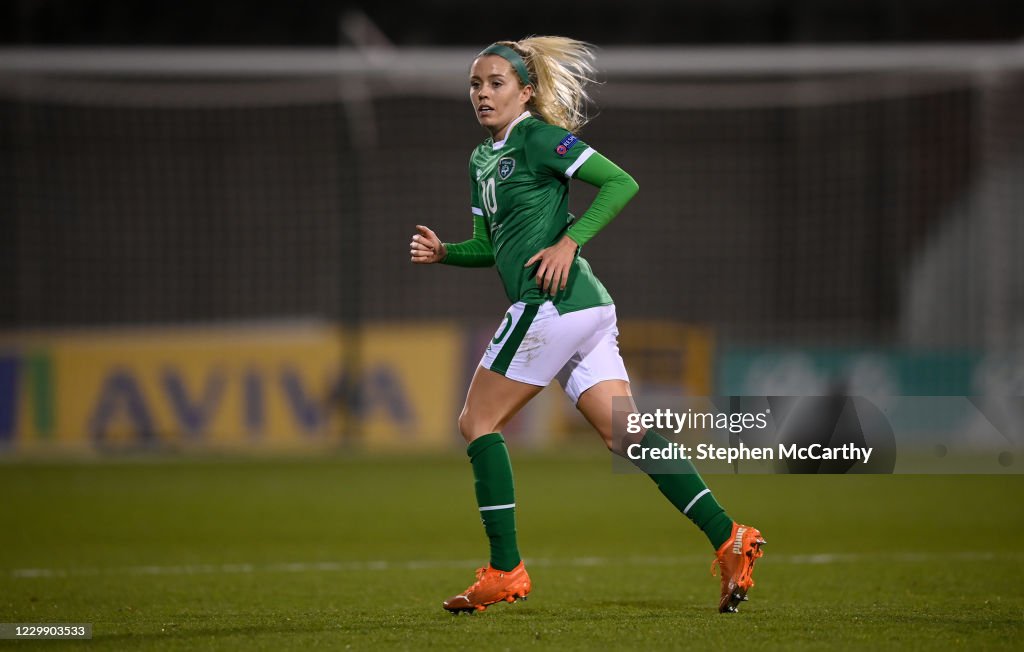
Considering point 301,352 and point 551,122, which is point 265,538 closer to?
point 551,122

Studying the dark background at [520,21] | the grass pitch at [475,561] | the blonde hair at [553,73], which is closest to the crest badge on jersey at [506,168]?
the blonde hair at [553,73]

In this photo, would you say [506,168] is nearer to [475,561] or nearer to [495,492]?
[495,492]

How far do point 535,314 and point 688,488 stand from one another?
0.78 metres

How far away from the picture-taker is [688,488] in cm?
413

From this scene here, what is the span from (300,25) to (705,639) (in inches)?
803

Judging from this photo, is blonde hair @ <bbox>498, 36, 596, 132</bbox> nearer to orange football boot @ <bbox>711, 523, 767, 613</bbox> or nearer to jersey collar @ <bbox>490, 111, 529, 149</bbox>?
jersey collar @ <bbox>490, 111, 529, 149</bbox>

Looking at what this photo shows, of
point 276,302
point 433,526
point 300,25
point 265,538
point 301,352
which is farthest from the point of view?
point 300,25

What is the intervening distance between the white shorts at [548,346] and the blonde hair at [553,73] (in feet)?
2.36

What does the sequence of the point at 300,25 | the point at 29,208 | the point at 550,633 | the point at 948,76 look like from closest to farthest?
the point at 550,633, the point at 948,76, the point at 29,208, the point at 300,25

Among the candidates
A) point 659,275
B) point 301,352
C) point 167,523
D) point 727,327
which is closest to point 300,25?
point 659,275

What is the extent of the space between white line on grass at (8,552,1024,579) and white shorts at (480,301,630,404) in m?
1.88

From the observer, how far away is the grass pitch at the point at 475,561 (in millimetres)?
3828

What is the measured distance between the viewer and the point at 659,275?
2014 centimetres

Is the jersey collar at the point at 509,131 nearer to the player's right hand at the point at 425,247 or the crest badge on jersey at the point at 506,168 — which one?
the crest badge on jersey at the point at 506,168
